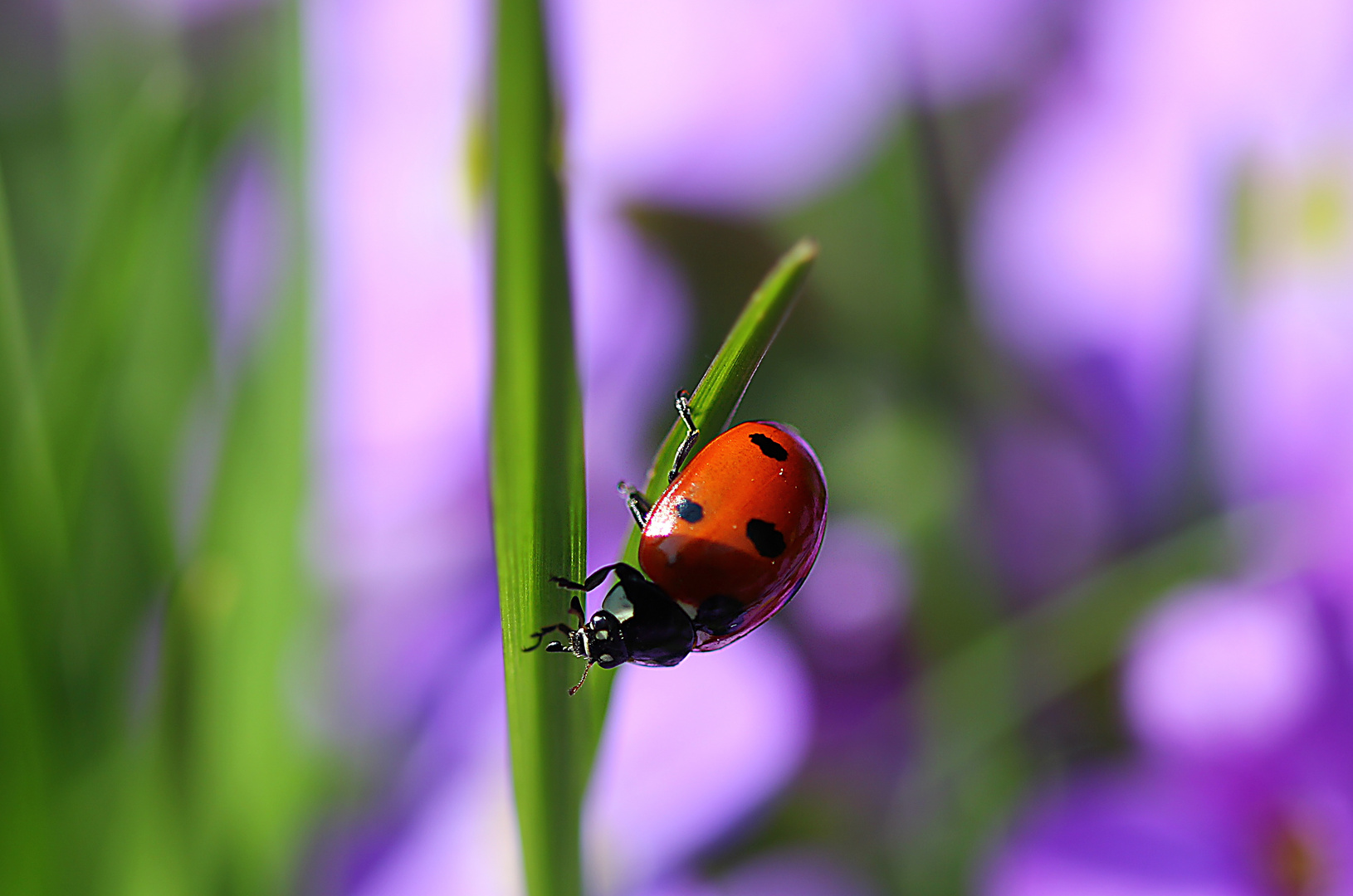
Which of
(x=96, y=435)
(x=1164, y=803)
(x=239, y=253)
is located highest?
(x=239, y=253)

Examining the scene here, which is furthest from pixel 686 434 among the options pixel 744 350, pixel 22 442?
pixel 22 442

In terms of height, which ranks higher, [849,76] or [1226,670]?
[849,76]

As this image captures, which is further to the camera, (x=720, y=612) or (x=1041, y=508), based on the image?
(x=1041, y=508)

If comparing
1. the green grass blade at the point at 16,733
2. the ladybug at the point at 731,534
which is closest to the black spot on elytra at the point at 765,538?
the ladybug at the point at 731,534

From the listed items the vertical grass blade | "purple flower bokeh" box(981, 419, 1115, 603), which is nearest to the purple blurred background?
"purple flower bokeh" box(981, 419, 1115, 603)

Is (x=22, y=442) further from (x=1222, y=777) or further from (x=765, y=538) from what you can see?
(x=1222, y=777)

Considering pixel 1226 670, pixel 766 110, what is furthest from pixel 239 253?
pixel 1226 670

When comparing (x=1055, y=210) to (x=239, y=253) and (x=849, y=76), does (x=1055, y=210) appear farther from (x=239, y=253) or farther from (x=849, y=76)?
(x=239, y=253)
